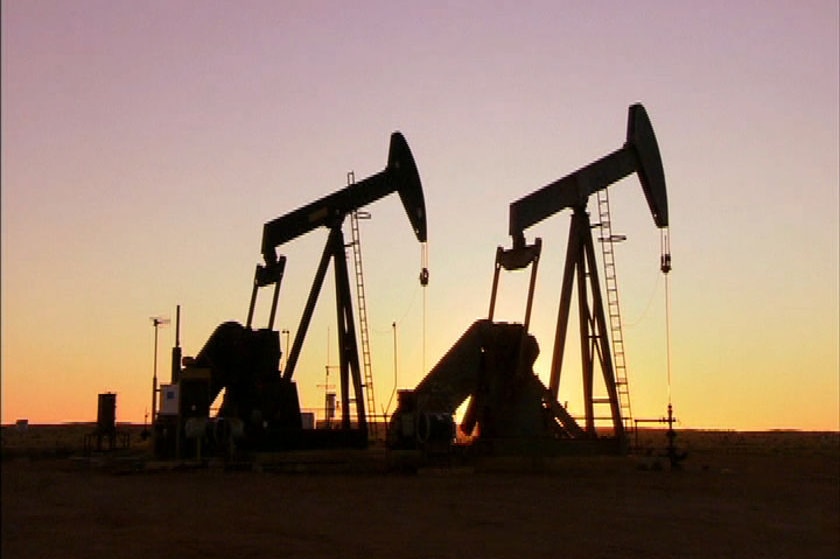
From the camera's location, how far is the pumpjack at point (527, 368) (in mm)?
24766

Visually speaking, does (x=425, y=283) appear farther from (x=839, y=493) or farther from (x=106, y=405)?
(x=839, y=493)

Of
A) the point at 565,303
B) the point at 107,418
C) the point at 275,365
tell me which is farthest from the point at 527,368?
the point at 107,418

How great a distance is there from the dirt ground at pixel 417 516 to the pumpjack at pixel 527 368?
3577 millimetres

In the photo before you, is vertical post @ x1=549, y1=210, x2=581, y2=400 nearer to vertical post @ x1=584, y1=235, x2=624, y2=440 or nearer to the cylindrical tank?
vertical post @ x1=584, y1=235, x2=624, y2=440

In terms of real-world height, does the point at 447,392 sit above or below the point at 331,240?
below

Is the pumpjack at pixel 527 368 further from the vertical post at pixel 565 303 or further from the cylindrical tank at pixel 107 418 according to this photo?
the cylindrical tank at pixel 107 418

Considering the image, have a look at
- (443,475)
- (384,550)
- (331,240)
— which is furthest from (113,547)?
(331,240)

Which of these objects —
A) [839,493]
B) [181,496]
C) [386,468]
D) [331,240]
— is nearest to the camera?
[181,496]

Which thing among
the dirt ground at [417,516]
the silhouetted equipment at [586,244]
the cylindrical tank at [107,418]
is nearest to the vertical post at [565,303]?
the silhouetted equipment at [586,244]

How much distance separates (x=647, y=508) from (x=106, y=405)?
14835mm

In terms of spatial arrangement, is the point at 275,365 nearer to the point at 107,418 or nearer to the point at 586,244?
the point at 107,418

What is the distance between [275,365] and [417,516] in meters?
13.0

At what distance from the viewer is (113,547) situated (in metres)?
10.3

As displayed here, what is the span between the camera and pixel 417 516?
1405cm
